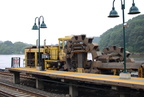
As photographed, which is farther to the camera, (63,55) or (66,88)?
(63,55)

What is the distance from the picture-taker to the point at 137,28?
73.0 meters

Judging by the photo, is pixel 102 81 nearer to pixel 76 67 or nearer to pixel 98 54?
pixel 98 54

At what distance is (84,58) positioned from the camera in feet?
56.1

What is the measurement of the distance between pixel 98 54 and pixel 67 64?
2.92m

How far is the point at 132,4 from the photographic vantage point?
38.0 feet

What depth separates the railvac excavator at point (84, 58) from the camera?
15.2 m

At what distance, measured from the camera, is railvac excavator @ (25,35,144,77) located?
50.0 ft

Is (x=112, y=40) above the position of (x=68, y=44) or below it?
above

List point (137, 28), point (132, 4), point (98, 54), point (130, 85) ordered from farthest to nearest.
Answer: point (137, 28)
point (98, 54)
point (132, 4)
point (130, 85)

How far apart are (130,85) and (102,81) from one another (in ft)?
5.09

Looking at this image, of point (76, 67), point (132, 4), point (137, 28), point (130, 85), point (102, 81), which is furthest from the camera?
point (137, 28)

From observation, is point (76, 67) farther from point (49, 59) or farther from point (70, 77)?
point (70, 77)

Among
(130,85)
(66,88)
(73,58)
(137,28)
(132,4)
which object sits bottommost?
(66,88)

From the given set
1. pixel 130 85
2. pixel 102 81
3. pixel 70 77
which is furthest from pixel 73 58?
pixel 130 85
